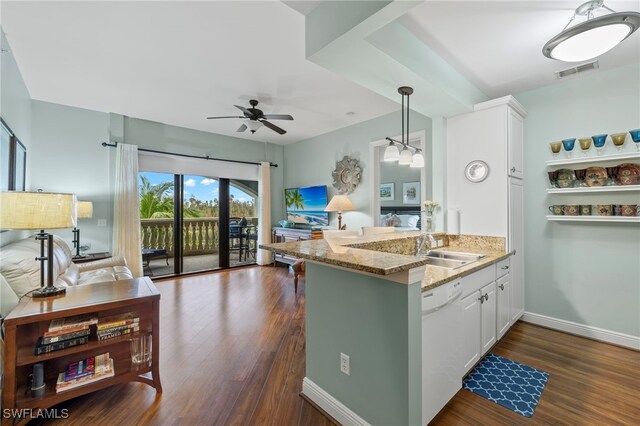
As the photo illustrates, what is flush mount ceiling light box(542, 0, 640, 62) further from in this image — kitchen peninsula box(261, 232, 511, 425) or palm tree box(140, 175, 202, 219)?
palm tree box(140, 175, 202, 219)

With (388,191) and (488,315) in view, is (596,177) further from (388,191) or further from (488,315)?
(388,191)

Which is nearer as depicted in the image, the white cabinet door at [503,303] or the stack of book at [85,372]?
the stack of book at [85,372]

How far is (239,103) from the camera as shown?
3.84 metres

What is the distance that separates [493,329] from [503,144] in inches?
71.2

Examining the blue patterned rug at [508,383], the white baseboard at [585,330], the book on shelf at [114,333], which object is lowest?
the blue patterned rug at [508,383]

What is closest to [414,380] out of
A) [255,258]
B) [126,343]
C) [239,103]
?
[126,343]

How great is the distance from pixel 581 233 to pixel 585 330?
3.23 ft

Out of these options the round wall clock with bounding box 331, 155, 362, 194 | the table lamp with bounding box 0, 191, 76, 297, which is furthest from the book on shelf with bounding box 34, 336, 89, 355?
the round wall clock with bounding box 331, 155, 362, 194

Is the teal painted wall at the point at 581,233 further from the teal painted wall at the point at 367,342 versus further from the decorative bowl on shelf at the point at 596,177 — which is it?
the teal painted wall at the point at 367,342

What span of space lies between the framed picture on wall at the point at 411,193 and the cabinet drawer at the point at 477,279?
378cm

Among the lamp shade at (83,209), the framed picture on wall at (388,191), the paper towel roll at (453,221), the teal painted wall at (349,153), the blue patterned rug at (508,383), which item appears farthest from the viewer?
the framed picture on wall at (388,191)

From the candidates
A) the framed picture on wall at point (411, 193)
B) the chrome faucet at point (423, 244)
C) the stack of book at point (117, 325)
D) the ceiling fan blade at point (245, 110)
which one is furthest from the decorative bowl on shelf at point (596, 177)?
the stack of book at point (117, 325)

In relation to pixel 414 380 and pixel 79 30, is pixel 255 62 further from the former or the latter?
pixel 414 380

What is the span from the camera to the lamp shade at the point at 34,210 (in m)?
1.53
